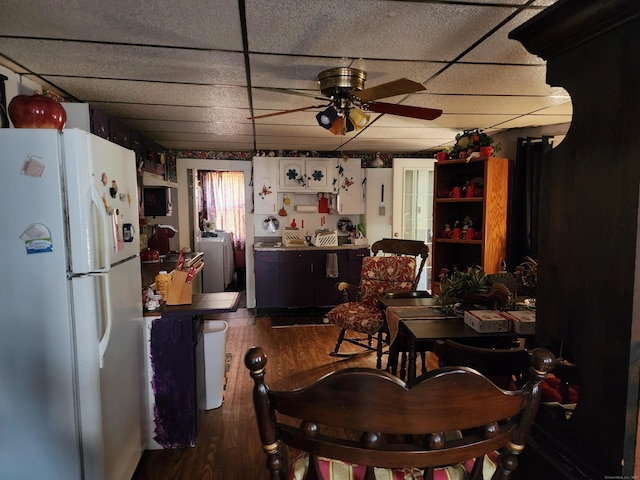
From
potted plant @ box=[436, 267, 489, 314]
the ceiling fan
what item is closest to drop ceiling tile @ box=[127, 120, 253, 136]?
the ceiling fan

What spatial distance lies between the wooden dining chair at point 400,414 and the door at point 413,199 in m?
4.17

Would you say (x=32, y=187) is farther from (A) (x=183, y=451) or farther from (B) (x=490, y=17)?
(B) (x=490, y=17)

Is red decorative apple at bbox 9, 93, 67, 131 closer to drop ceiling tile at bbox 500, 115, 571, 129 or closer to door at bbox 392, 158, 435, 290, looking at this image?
drop ceiling tile at bbox 500, 115, 571, 129

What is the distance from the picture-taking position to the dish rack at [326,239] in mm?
4781

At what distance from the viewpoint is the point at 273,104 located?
267 centimetres

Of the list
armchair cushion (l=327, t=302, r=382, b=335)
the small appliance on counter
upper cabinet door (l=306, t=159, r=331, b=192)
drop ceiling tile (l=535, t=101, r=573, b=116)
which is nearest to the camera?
drop ceiling tile (l=535, t=101, r=573, b=116)

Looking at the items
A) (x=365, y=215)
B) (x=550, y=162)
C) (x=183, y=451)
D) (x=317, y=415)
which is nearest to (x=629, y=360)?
(x=550, y=162)

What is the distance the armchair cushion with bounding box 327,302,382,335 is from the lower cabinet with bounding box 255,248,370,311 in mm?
1361

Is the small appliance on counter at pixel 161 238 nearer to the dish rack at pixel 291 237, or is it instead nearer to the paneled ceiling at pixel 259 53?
the dish rack at pixel 291 237

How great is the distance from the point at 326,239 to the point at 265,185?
1.04 meters

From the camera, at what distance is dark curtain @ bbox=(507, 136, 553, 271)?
3.49 m

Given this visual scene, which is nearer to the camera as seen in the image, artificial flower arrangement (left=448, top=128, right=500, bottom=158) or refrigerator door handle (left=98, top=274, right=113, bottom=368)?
refrigerator door handle (left=98, top=274, right=113, bottom=368)

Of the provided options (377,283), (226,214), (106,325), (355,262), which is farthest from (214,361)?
(226,214)

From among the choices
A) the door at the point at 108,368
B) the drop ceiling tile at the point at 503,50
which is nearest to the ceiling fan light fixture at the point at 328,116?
the drop ceiling tile at the point at 503,50
